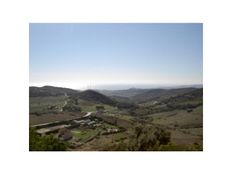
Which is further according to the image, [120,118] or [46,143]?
[120,118]

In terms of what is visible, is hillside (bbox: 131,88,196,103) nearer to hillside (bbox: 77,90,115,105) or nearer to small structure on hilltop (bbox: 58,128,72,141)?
hillside (bbox: 77,90,115,105)

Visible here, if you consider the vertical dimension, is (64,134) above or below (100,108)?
below

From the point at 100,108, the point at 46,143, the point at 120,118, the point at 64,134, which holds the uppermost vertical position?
the point at 100,108

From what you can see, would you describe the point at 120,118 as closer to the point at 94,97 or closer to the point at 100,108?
the point at 100,108

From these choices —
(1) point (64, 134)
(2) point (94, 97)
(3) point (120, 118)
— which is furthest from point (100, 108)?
(1) point (64, 134)

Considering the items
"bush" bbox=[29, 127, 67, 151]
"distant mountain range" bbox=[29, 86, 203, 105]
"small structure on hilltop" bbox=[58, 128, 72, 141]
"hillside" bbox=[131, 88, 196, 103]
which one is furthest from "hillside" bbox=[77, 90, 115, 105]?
"bush" bbox=[29, 127, 67, 151]
